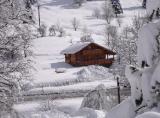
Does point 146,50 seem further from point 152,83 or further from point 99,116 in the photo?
point 99,116

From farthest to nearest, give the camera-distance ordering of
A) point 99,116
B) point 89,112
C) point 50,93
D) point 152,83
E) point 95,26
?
point 95,26
point 50,93
point 89,112
point 99,116
point 152,83

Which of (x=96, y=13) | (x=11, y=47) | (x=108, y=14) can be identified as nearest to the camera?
(x=11, y=47)

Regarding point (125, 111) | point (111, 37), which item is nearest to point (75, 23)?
point (111, 37)

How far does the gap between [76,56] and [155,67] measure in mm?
57629

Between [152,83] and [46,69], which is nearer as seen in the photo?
[152,83]

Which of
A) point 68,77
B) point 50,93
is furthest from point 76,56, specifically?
point 50,93

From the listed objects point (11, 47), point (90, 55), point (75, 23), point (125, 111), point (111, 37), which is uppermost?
point (11, 47)

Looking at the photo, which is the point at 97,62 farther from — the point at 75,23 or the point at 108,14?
the point at 108,14

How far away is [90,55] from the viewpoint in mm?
64750

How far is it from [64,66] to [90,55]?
413 cm

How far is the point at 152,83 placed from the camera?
7.00 meters

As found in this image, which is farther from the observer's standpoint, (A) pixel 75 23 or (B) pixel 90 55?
(A) pixel 75 23

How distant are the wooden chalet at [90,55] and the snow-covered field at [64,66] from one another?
5.42 ft

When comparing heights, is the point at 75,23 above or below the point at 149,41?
below
